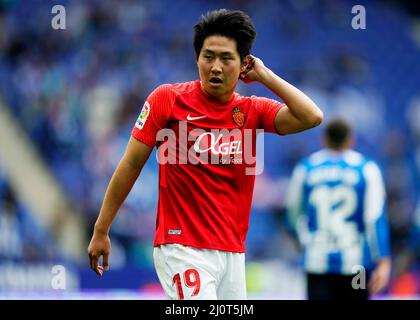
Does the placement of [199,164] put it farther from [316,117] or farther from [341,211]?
[341,211]

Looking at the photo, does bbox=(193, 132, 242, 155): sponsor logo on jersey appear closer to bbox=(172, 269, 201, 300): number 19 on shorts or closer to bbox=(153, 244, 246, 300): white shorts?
bbox=(153, 244, 246, 300): white shorts

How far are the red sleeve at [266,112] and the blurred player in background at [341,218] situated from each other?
7.42 feet

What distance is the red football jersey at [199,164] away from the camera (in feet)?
15.3

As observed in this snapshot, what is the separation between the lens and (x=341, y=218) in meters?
7.11

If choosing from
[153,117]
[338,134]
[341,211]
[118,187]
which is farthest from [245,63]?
[341,211]

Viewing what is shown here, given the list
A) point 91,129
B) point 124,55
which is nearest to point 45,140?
point 91,129

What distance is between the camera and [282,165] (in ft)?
40.6

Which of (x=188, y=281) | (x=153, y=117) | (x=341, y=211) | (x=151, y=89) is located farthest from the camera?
(x=151, y=89)

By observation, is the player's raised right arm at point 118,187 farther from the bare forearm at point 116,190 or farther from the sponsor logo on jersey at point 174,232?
the sponsor logo on jersey at point 174,232

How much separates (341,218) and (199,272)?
273cm

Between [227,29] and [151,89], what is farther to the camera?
[151,89]

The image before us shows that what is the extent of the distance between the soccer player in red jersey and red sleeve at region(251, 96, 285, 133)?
0.26 ft

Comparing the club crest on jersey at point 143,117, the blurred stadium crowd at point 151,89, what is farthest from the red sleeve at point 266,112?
the blurred stadium crowd at point 151,89

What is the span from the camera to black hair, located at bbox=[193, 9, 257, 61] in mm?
4715
